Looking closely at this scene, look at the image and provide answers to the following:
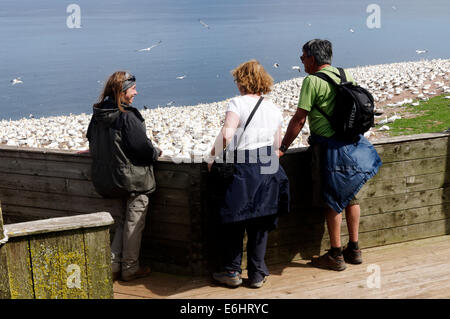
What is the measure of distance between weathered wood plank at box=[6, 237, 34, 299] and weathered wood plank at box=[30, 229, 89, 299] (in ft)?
0.11

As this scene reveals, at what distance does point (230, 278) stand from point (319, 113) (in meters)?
1.63

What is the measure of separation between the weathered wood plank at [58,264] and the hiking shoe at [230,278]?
66.2 inches

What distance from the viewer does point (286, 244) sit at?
538 centimetres

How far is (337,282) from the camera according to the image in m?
4.85

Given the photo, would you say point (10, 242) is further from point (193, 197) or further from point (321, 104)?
point (321, 104)

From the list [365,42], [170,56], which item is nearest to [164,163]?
[170,56]

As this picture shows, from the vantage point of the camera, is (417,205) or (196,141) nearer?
(417,205)

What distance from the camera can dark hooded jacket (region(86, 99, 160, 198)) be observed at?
458 centimetres

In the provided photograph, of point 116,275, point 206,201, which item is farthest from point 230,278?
point 116,275

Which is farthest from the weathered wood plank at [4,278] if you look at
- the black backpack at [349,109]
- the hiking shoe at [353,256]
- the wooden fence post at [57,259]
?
the hiking shoe at [353,256]

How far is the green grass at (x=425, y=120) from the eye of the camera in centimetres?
1388

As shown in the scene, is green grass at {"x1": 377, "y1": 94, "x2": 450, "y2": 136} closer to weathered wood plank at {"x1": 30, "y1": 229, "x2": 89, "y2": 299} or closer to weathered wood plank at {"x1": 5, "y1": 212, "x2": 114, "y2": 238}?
weathered wood plank at {"x1": 5, "y1": 212, "x2": 114, "y2": 238}

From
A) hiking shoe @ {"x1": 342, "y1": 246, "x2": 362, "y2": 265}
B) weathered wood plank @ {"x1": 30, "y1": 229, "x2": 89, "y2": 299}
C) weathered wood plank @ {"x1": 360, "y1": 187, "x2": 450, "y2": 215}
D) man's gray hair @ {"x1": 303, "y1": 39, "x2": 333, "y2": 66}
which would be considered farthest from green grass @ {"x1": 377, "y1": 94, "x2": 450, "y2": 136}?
weathered wood plank @ {"x1": 30, "y1": 229, "x2": 89, "y2": 299}

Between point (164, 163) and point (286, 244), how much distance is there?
1.46 m
